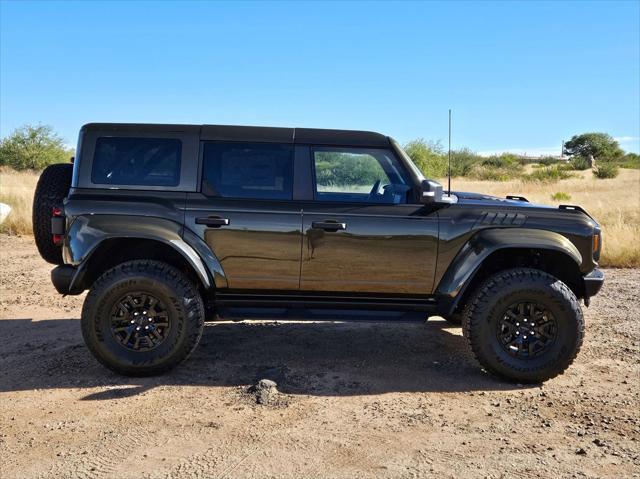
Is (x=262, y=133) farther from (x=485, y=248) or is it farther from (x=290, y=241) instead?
(x=485, y=248)

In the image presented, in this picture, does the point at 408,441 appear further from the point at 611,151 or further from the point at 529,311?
the point at 611,151

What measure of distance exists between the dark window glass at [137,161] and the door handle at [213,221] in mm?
385

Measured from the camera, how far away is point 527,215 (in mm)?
4691

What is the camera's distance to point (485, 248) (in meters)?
4.59

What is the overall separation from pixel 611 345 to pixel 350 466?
3582 millimetres

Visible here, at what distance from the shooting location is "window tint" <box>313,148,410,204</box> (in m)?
4.74

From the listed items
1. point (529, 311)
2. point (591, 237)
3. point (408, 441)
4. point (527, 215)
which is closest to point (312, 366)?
point (408, 441)

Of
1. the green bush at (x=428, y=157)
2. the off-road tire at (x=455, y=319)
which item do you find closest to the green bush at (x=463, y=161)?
the green bush at (x=428, y=157)

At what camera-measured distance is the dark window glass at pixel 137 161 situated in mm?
4676

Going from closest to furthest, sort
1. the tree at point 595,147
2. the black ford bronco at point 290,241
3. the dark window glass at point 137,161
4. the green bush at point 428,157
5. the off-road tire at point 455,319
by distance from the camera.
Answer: the black ford bronco at point 290,241 → the dark window glass at point 137,161 → the off-road tire at point 455,319 → the green bush at point 428,157 → the tree at point 595,147

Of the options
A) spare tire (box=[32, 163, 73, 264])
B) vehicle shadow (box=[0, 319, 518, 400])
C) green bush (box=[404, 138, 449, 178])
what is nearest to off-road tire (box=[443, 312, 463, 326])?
vehicle shadow (box=[0, 319, 518, 400])

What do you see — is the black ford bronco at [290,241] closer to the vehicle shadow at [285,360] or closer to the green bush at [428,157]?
the vehicle shadow at [285,360]

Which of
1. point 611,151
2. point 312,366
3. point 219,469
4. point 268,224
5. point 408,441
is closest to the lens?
point 219,469

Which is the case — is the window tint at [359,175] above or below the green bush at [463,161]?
below
